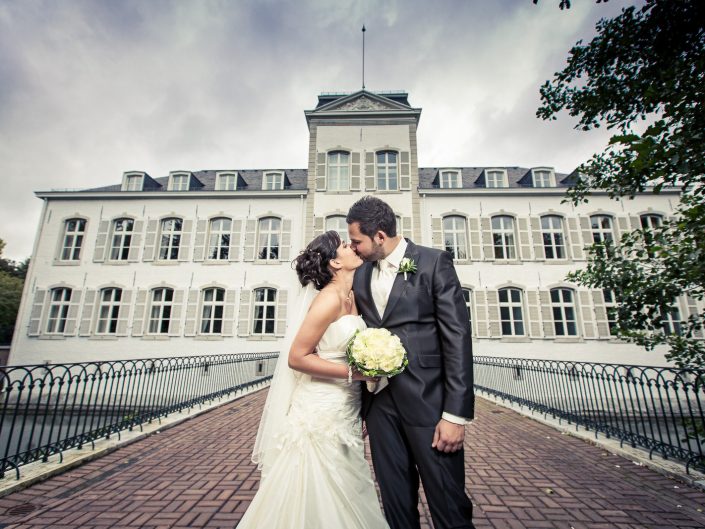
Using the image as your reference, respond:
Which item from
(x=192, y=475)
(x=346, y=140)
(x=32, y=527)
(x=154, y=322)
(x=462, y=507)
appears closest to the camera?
(x=462, y=507)

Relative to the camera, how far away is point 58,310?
1672 cm

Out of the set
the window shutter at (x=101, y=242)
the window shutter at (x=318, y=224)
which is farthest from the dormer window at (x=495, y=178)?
the window shutter at (x=101, y=242)

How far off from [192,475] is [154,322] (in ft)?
47.2

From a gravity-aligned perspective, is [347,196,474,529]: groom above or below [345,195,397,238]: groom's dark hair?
below

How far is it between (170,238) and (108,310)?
14.6 feet

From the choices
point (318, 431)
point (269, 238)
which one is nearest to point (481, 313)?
point (269, 238)

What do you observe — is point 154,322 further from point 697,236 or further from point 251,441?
point 697,236

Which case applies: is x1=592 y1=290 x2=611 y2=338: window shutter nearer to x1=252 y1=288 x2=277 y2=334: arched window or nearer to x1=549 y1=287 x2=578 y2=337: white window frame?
x1=549 y1=287 x2=578 y2=337: white window frame

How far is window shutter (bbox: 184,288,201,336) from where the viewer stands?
632 inches

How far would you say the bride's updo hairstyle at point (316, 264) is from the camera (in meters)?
2.75

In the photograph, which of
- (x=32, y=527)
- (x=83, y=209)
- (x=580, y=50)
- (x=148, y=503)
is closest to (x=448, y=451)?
(x=148, y=503)

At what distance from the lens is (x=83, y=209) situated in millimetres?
17719

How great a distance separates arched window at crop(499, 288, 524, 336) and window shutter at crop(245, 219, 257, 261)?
12.2 meters

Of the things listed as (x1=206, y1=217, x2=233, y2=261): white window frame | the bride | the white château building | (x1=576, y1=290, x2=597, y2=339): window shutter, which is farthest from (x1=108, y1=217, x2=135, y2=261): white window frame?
(x1=576, y1=290, x2=597, y2=339): window shutter
